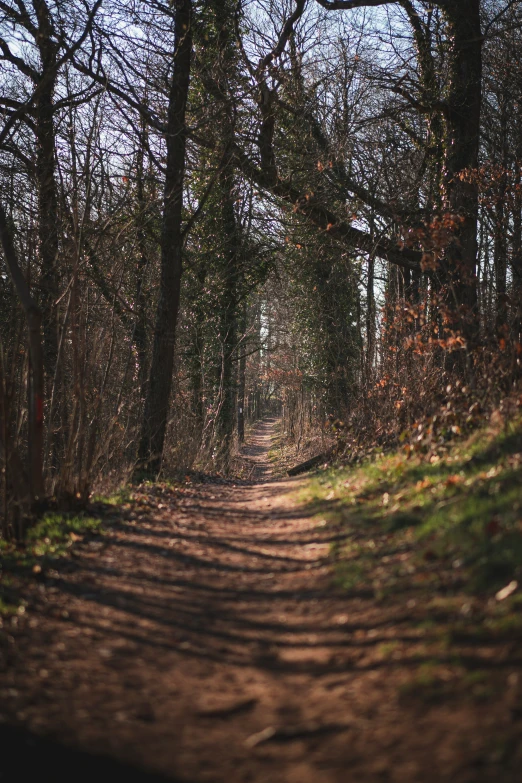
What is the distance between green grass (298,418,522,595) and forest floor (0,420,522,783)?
0.06 m

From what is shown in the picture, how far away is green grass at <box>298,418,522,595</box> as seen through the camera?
4.41 m

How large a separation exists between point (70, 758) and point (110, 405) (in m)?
12.0

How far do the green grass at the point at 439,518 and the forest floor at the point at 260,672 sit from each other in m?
0.06

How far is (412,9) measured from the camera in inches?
617

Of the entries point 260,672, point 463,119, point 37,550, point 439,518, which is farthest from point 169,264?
point 260,672

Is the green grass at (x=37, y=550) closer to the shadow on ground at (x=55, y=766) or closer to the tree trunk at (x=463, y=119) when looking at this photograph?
the shadow on ground at (x=55, y=766)

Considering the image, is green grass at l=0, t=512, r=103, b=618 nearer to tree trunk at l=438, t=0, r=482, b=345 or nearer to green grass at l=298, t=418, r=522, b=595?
green grass at l=298, t=418, r=522, b=595

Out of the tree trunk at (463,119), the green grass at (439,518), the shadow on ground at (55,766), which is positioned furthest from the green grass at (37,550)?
the tree trunk at (463,119)

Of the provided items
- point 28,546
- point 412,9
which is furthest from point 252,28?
point 28,546

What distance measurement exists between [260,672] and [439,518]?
2184 mm

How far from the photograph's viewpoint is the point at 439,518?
17.9ft

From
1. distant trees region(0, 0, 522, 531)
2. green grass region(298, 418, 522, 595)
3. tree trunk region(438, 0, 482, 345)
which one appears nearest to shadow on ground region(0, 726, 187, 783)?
green grass region(298, 418, 522, 595)

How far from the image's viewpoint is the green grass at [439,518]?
441cm

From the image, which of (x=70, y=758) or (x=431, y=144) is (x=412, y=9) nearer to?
(x=431, y=144)
